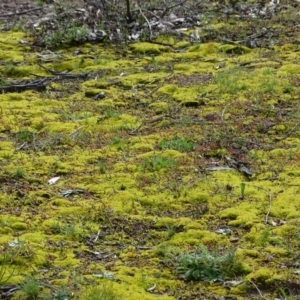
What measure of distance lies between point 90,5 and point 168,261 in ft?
27.1

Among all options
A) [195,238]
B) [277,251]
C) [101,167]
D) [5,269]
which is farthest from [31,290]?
[101,167]

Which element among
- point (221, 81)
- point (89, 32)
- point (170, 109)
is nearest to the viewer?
point (170, 109)

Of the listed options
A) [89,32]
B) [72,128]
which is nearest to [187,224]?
[72,128]

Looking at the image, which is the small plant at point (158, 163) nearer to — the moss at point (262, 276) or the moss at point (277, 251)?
the moss at point (277, 251)

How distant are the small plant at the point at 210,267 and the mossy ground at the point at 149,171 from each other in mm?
59

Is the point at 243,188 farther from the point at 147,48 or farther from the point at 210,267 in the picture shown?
the point at 147,48

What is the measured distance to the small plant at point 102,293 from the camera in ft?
12.3

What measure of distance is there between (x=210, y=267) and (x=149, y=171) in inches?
75.4

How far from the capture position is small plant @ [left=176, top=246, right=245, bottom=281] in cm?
423

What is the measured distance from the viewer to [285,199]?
5.40 meters

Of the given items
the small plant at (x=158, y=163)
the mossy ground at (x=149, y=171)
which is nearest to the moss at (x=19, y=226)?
the mossy ground at (x=149, y=171)

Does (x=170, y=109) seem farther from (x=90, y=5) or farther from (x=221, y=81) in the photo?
(x=90, y=5)

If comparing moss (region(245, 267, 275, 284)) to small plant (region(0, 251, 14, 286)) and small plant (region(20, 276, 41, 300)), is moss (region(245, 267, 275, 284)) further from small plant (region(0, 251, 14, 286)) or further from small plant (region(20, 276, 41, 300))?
small plant (region(0, 251, 14, 286))

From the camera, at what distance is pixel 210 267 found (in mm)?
4270
